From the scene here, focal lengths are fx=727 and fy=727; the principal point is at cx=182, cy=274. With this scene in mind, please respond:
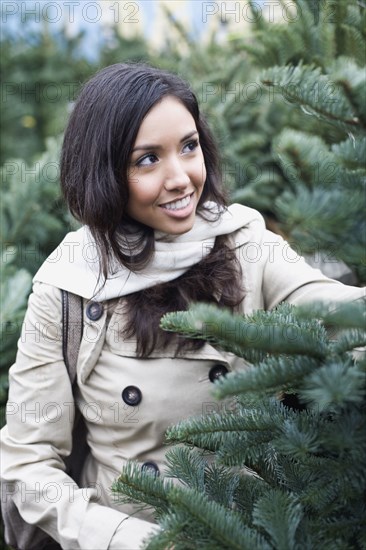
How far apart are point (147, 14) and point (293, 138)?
4897 millimetres

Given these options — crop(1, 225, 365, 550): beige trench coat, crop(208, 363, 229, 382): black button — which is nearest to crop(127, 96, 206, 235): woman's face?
crop(1, 225, 365, 550): beige trench coat

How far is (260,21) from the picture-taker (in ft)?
8.59

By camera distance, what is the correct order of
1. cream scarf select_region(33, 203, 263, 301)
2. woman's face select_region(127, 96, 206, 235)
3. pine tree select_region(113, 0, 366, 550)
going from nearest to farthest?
pine tree select_region(113, 0, 366, 550) → woman's face select_region(127, 96, 206, 235) → cream scarf select_region(33, 203, 263, 301)

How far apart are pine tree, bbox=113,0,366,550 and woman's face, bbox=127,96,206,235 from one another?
0.38 meters

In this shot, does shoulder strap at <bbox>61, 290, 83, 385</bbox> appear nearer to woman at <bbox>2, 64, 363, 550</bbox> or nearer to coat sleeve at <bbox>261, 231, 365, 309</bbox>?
woman at <bbox>2, 64, 363, 550</bbox>

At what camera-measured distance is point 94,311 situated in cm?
181

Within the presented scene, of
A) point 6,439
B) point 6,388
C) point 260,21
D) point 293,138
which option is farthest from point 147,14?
point 293,138

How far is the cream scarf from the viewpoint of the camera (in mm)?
1799

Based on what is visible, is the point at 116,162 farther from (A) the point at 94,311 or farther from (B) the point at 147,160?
(A) the point at 94,311

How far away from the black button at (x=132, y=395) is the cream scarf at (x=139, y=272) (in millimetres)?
232

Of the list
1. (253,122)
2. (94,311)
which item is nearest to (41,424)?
(94,311)

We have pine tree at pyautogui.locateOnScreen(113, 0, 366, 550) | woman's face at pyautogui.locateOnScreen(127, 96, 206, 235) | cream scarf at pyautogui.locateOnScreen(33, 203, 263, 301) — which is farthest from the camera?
cream scarf at pyautogui.locateOnScreen(33, 203, 263, 301)

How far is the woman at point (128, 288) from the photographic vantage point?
1.71 m

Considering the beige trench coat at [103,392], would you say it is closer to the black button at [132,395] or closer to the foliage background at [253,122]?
the black button at [132,395]
